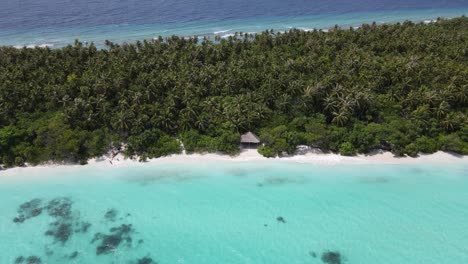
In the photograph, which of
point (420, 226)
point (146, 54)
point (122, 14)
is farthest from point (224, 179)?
point (122, 14)

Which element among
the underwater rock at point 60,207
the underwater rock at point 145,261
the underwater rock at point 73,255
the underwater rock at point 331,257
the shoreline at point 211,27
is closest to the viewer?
the underwater rock at point 331,257

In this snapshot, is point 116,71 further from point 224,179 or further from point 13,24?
point 13,24

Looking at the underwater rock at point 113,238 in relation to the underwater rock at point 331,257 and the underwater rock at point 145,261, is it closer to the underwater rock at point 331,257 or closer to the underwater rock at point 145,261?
the underwater rock at point 145,261

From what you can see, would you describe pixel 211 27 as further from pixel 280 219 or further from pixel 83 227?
pixel 83 227

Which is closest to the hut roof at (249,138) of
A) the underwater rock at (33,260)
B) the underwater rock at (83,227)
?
the underwater rock at (83,227)

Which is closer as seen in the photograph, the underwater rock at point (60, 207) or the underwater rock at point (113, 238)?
the underwater rock at point (113, 238)

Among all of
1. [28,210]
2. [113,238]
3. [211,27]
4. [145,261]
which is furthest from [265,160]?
[211,27]

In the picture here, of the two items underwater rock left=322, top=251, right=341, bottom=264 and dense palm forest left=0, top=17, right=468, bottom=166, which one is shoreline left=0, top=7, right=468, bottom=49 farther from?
underwater rock left=322, top=251, right=341, bottom=264

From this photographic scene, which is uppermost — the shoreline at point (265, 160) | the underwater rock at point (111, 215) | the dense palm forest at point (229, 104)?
the dense palm forest at point (229, 104)

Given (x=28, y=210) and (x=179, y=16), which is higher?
(x=179, y=16)
